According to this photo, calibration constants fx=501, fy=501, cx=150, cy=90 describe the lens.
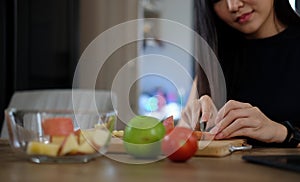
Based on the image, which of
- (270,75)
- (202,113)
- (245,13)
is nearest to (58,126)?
(202,113)

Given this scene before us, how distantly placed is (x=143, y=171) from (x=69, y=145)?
0.15 meters

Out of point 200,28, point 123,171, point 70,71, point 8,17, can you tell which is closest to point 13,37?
point 8,17

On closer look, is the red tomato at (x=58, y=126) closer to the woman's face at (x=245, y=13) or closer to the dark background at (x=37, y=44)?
the woman's face at (x=245, y=13)

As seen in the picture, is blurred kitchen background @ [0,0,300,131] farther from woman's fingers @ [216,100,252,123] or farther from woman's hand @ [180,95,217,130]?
woman's fingers @ [216,100,252,123]

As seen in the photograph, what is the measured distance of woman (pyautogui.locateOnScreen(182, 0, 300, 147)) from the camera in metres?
1.82

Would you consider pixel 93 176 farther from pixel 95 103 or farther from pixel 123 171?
pixel 95 103

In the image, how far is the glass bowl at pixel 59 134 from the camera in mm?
931

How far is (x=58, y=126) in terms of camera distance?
93cm

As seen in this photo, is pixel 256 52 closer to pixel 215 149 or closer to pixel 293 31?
pixel 293 31

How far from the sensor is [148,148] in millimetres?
1023

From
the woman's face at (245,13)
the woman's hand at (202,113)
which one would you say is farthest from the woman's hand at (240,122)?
the woman's face at (245,13)

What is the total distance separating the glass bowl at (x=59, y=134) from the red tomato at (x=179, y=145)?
117mm

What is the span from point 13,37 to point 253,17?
83.8 inches

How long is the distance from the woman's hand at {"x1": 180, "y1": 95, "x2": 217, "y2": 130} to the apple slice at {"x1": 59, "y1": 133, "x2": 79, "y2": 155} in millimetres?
633
